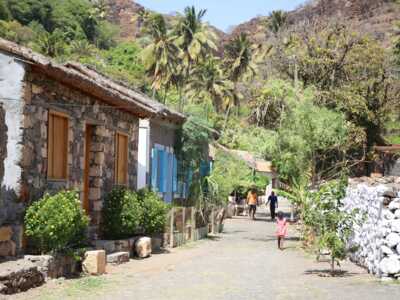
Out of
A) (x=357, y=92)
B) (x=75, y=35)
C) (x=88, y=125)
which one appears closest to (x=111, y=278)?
(x=88, y=125)

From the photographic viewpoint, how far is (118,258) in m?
13.7

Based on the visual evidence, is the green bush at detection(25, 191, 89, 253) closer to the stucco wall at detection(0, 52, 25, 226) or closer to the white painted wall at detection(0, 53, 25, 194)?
the stucco wall at detection(0, 52, 25, 226)

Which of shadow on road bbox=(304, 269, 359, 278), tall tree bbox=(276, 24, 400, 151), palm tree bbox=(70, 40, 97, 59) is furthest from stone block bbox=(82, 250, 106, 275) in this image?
palm tree bbox=(70, 40, 97, 59)

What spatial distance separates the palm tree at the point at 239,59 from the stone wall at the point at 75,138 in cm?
4890

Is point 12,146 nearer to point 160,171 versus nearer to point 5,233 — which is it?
point 5,233

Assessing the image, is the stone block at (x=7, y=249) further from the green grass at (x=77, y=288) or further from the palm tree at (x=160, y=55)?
the palm tree at (x=160, y=55)

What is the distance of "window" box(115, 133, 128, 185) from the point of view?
643 inches

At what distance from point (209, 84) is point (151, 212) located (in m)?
50.9

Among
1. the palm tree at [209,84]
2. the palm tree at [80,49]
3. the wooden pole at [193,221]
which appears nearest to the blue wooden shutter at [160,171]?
the wooden pole at [193,221]

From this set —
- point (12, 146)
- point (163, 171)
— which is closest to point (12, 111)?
point (12, 146)

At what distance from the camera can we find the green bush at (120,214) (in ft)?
48.7

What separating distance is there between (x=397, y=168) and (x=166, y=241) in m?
18.5

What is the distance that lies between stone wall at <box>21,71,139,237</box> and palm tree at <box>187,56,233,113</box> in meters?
47.9

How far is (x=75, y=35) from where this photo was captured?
9962cm
